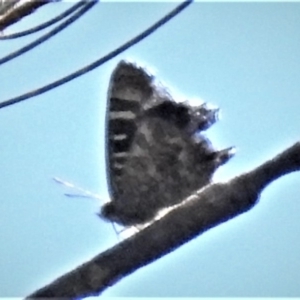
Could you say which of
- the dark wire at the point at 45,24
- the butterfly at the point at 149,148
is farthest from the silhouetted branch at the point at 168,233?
the dark wire at the point at 45,24

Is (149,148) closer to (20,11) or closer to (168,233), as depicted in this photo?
(168,233)

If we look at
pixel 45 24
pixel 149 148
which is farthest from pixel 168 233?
pixel 45 24

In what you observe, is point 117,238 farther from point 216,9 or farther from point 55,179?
point 216,9

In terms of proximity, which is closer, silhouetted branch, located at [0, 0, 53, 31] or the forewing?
silhouetted branch, located at [0, 0, 53, 31]

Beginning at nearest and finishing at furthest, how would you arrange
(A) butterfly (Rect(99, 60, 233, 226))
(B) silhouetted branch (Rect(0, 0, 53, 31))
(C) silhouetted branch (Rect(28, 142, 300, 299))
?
(B) silhouetted branch (Rect(0, 0, 53, 31)), (C) silhouetted branch (Rect(28, 142, 300, 299)), (A) butterfly (Rect(99, 60, 233, 226))

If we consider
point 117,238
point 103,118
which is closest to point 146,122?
point 103,118

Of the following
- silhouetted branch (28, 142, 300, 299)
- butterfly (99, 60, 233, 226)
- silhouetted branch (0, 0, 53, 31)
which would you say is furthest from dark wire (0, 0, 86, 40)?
silhouetted branch (28, 142, 300, 299)

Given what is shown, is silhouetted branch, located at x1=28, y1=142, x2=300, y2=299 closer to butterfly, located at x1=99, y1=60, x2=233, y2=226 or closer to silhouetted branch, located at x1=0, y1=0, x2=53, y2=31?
butterfly, located at x1=99, y1=60, x2=233, y2=226
